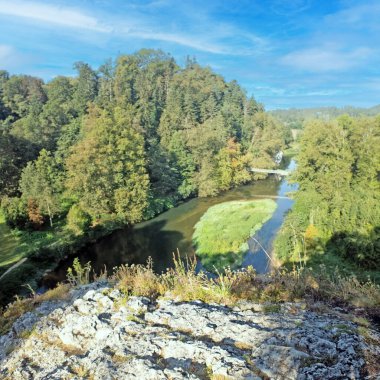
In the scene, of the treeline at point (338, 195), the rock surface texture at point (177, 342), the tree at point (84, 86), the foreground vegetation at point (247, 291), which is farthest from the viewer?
the tree at point (84, 86)

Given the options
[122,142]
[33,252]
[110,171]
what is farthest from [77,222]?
[122,142]

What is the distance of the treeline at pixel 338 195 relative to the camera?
2075 cm

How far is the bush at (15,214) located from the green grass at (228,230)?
48.5ft

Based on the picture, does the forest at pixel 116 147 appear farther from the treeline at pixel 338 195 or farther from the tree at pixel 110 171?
the treeline at pixel 338 195

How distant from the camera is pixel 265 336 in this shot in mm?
4484

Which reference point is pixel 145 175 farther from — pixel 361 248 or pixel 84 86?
pixel 84 86

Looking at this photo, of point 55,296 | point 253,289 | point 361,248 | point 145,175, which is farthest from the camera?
point 145,175

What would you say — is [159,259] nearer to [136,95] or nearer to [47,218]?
[47,218]

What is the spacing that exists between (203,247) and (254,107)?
5894 centimetres

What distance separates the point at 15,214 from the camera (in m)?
27.0

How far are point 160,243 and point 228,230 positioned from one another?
5927 mm

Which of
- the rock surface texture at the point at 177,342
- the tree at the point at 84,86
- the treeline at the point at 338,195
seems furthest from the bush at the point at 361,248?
the tree at the point at 84,86

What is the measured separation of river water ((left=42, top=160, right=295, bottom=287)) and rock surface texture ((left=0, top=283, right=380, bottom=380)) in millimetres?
15166

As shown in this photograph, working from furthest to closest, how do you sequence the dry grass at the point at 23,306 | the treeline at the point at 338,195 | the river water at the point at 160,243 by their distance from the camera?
1. the river water at the point at 160,243
2. the treeline at the point at 338,195
3. the dry grass at the point at 23,306
